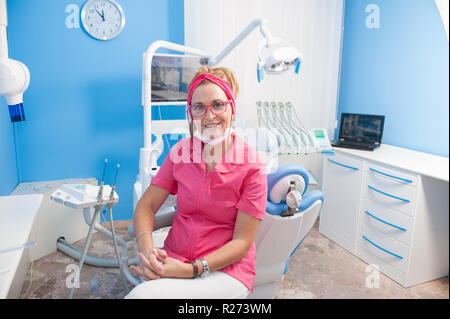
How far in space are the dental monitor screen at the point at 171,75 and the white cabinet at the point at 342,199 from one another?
1.12m

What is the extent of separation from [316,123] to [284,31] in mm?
771

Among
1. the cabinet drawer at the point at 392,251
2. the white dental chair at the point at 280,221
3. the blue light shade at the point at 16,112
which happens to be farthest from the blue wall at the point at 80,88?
the cabinet drawer at the point at 392,251

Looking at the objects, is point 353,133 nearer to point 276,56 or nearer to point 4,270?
point 276,56

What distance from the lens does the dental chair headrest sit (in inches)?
37.1

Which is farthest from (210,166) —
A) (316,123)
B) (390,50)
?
(316,123)

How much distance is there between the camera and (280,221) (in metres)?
0.98

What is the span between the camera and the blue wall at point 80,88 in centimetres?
205

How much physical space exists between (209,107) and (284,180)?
33cm

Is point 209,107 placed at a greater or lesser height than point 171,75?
lesser

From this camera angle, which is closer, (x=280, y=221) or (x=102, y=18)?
(x=280, y=221)

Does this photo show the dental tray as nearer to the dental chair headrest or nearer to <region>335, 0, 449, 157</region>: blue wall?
the dental chair headrest

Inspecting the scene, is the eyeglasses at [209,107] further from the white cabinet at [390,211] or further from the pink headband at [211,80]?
the white cabinet at [390,211]

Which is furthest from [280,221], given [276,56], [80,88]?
[80,88]
